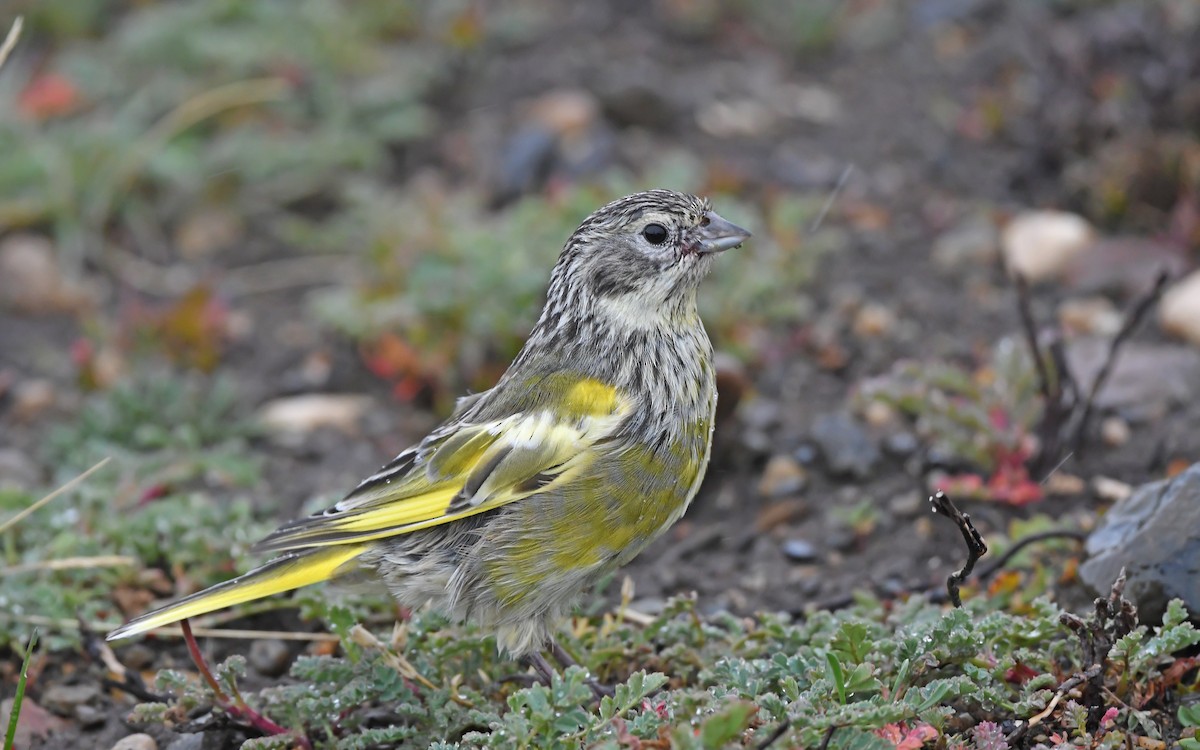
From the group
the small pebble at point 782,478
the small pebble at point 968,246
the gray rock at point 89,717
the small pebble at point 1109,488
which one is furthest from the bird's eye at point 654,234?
the small pebble at point 968,246

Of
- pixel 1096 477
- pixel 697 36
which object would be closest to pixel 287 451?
pixel 1096 477

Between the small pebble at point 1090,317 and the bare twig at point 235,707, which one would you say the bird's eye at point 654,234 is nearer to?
the bare twig at point 235,707

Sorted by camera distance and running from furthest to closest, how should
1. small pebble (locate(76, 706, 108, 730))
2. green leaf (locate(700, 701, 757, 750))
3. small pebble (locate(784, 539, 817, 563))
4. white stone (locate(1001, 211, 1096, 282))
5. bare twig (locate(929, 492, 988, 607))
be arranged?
white stone (locate(1001, 211, 1096, 282)) < small pebble (locate(784, 539, 817, 563)) < small pebble (locate(76, 706, 108, 730)) < bare twig (locate(929, 492, 988, 607)) < green leaf (locate(700, 701, 757, 750))

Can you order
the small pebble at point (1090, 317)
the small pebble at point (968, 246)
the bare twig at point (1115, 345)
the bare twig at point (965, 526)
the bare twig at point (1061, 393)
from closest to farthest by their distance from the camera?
the bare twig at point (965, 526), the bare twig at point (1115, 345), the bare twig at point (1061, 393), the small pebble at point (1090, 317), the small pebble at point (968, 246)

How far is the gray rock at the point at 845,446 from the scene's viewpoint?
5.30 metres

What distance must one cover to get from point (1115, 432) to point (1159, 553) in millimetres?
1542

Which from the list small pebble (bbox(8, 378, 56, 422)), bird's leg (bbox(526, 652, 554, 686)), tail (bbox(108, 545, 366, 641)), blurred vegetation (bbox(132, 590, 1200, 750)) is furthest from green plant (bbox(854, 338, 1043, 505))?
small pebble (bbox(8, 378, 56, 422))

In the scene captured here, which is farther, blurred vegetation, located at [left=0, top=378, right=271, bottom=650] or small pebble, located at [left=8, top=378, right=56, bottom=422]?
small pebble, located at [left=8, top=378, right=56, bottom=422]

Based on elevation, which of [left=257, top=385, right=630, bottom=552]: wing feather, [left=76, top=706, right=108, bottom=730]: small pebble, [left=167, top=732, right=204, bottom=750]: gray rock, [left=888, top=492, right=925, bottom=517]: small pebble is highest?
[left=257, top=385, right=630, bottom=552]: wing feather

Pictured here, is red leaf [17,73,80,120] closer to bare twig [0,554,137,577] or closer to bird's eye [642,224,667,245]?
bare twig [0,554,137,577]

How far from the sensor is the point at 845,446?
5379mm

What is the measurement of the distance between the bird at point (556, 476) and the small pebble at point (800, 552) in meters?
1.01

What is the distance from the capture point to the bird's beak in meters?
4.25

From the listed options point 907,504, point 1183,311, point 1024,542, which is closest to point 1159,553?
point 1024,542
